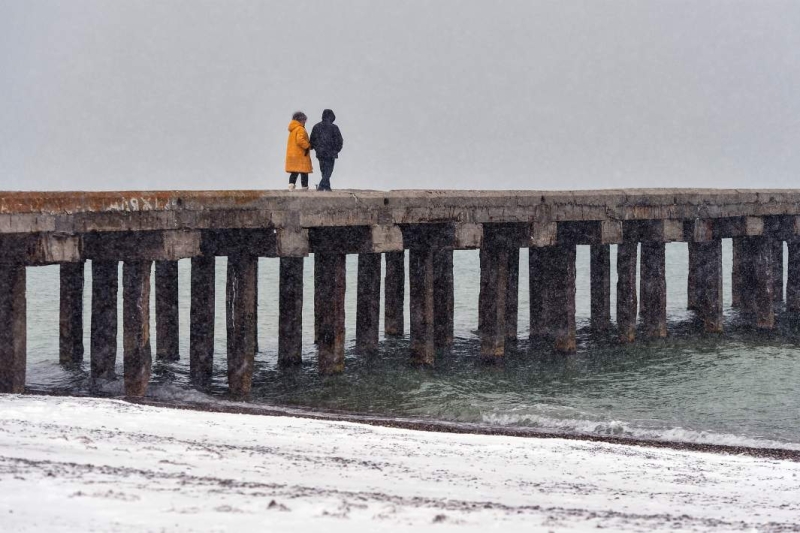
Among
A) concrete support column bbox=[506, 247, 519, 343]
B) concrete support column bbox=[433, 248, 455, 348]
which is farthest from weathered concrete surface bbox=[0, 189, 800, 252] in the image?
concrete support column bbox=[506, 247, 519, 343]

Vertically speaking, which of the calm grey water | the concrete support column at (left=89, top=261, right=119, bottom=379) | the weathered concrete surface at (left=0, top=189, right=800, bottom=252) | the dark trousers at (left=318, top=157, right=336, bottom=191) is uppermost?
the dark trousers at (left=318, top=157, right=336, bottom=191)

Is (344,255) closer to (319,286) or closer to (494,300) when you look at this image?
(319,286)

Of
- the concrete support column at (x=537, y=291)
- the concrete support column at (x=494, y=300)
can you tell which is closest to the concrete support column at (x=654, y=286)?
the concrete support column at (x=537, y=291)

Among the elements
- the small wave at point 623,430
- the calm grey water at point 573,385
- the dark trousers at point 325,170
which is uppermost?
the dark trousers at point 325,170

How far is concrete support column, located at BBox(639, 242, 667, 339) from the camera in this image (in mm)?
20737

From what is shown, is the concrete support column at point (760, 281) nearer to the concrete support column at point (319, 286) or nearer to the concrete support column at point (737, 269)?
the concrete support column at point (737, 269)

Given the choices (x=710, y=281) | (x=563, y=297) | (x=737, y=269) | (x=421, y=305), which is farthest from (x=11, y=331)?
(x=737, y=269)

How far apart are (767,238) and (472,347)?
23.4 feet

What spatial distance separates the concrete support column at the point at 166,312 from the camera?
18.0 metres

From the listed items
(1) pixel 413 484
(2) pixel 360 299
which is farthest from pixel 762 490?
(2) pixel 360 299

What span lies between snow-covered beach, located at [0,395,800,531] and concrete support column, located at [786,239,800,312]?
17.1 metres

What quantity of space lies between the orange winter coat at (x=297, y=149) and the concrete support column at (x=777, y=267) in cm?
1267

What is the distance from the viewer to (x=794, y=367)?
1919 centimetres

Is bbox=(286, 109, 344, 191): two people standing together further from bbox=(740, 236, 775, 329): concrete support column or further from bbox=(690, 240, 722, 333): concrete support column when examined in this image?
bbox=(740, 236, 775, 329): concrete support column
